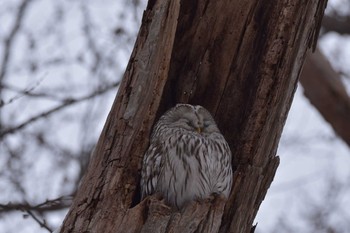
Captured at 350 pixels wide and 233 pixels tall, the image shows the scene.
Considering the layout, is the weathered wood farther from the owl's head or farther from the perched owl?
the owl's head

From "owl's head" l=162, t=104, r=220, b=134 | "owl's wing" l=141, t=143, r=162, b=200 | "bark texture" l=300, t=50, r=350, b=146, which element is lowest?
"owl's wing" l=141, t=143, r=162, b=200

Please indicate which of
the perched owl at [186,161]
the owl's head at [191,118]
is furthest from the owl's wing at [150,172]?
the owl's head at [191,118]

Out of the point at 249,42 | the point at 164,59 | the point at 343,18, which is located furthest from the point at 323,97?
the point at 164,59

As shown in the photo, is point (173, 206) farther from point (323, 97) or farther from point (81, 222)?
point (323, 97)

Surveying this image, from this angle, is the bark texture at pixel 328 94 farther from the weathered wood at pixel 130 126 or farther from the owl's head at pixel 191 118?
the weathered wood at pixel 130 126

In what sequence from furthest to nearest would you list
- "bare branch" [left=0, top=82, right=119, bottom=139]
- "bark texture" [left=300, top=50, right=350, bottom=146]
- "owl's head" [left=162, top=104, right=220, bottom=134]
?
"bark texture" [left=300, top=50, right=350, bottom=146]
"bare branch" [left=0, top=82, right=119, bottom=139]
"owl's head" [left=162, top=104, right=220, bottom=134]

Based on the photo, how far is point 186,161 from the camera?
15.6 feet

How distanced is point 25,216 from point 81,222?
3.02 feet

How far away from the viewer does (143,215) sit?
13.9 ft

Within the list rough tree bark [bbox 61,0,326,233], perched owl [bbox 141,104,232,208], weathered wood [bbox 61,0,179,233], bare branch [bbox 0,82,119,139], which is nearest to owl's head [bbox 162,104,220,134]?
perched owl [bbox 141,104,232,208]

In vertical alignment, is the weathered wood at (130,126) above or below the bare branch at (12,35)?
below

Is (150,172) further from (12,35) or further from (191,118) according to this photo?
(12,35)

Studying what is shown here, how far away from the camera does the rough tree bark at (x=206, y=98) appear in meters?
4.34

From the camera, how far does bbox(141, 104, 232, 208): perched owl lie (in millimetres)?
4672
